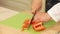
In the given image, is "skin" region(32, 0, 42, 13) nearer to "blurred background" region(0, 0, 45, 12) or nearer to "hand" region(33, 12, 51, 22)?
"hand" region(33, 12, 51, 22)

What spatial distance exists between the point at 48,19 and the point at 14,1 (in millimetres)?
1135

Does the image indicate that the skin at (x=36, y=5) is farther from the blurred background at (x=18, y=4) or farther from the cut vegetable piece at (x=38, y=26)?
the blurred background at (x=18, y=4)

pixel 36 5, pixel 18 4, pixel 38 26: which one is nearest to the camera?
pixel 38 26

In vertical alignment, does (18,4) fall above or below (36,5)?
below

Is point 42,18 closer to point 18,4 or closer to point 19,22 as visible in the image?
point 19,22

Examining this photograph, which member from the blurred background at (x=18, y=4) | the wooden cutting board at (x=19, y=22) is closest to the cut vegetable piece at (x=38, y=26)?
the wooden cutting board at (x=19, y=22)

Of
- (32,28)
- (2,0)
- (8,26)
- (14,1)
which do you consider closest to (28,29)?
(32,28)

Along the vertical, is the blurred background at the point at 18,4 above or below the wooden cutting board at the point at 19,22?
below

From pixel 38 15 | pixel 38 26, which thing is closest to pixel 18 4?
pixel 38 15

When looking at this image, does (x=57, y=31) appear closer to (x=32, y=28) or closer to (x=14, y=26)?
(x=32, y=28)

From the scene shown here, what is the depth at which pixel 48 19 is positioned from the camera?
0.95 m

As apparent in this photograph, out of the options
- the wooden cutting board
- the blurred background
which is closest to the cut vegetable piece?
the wooden cutting board

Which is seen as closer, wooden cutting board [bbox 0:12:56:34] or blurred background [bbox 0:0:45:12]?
wooden cutting board [bbox 0:12:56:34]

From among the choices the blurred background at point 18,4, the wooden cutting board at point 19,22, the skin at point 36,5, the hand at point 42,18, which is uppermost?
the skin at point 36,5
